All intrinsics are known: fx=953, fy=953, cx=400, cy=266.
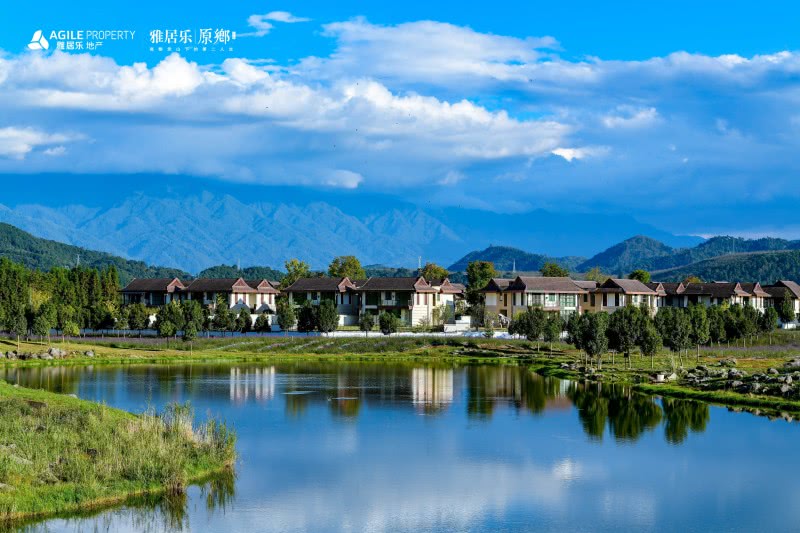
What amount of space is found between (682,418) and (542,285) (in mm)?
59847

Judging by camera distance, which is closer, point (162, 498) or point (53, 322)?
point (162, 498)

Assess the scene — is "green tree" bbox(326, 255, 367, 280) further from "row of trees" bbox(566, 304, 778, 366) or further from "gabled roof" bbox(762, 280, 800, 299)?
"row of trees" bbox(566, 304, 778, 366)

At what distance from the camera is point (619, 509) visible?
87.2ft

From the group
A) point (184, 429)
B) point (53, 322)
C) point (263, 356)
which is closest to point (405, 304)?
point (263, 356)

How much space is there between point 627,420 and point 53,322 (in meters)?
50.7

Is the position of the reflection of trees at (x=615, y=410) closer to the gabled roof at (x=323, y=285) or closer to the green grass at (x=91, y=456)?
the green grass at (x=91, y=456)

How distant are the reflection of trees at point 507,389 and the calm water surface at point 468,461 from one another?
24 cm

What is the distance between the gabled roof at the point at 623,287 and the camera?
106812mm

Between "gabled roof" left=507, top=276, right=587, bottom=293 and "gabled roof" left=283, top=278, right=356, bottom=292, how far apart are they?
18435mm

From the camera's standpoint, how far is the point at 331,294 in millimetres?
106812

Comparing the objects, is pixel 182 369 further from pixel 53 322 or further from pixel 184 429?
pixel 184 429

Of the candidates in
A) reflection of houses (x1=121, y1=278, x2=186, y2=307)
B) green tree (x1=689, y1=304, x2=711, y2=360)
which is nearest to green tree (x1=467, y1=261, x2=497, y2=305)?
reflection of houses (x1=121, y1=278, x2=186, y2=307)

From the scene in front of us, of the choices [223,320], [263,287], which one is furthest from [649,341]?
[263,287]

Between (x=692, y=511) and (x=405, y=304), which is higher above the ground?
(x=405, y=304)
